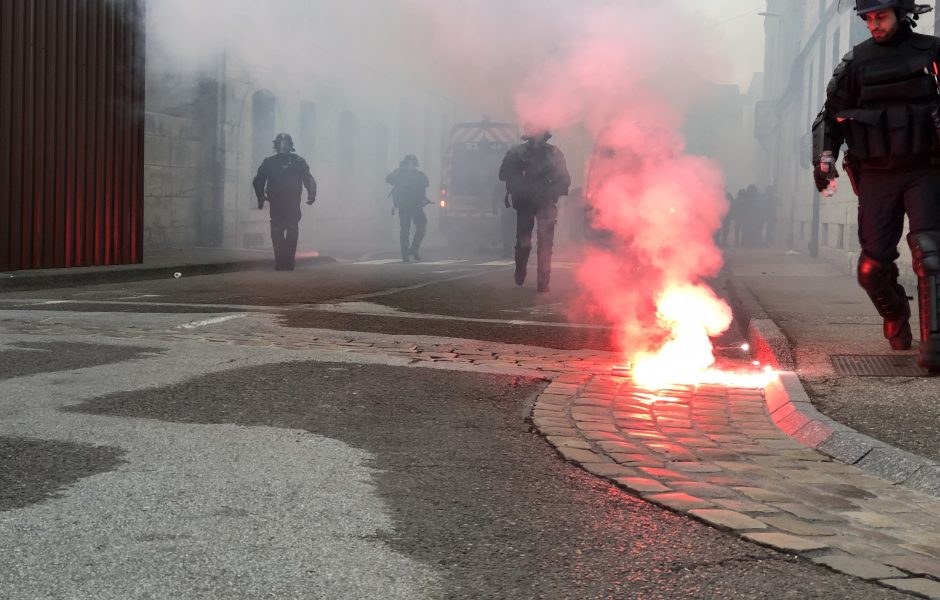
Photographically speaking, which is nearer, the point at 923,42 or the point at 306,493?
the point at 306,493

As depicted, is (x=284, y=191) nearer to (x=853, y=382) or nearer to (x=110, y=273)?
(x=110, y=273)

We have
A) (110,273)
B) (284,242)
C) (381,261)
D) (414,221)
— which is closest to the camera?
(110,273)

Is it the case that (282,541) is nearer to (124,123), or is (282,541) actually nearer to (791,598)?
(791,598)

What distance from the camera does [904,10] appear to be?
22.4 ft

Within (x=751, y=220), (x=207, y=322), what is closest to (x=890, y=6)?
(x=207, y=322)

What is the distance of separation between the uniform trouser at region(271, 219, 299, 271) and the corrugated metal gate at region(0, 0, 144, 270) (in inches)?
76.7

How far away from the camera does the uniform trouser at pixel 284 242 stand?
1745 cm

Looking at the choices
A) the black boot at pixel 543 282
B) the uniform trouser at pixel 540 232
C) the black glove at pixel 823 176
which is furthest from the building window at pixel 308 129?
the black glove at pixel 823 176

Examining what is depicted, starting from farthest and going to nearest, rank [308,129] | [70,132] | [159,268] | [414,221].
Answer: [308,129] < [414,221] < [159,268] < [70,132]

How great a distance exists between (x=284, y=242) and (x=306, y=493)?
13.6m

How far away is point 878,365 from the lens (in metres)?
7.12

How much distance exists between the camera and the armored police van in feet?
92.1

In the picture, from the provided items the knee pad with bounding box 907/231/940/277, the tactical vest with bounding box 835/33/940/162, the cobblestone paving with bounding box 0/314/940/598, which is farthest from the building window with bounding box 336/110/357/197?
the knee pad with bounding box 907/231/940/277

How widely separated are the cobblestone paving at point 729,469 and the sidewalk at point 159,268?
250 inches
